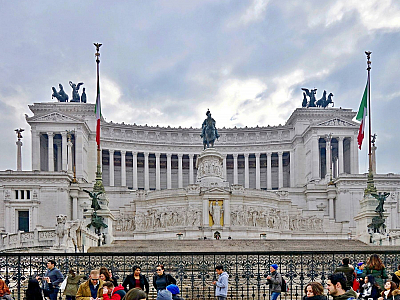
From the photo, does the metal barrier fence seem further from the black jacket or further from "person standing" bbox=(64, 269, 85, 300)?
the black jacket

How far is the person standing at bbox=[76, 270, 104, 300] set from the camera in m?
12.0

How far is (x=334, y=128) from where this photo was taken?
80688 mm

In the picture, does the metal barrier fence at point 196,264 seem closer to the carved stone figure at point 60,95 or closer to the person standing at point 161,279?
the person standing at point 161,279

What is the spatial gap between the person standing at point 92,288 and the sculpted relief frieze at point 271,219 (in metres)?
38.9

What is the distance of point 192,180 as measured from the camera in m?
88.8

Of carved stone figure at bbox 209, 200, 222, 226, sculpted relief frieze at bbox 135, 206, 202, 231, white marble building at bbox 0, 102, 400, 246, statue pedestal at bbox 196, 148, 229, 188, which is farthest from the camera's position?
statue pedestal at bbox 196, 148, 229, 188

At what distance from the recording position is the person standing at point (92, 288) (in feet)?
39.4

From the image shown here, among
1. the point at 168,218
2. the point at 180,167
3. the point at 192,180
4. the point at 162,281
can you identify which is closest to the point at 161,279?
the point at 162,281

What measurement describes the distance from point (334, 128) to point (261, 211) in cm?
3349

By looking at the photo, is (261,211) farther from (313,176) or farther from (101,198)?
(313,176)

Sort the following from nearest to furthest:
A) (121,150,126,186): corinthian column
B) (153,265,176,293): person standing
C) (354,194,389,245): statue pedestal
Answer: (153,265,176,293): person standing
(354,194,389,245): statue pedestal
(121,150,126,186): corinthian column

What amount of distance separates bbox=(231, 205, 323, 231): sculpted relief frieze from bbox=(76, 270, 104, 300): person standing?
127 feet

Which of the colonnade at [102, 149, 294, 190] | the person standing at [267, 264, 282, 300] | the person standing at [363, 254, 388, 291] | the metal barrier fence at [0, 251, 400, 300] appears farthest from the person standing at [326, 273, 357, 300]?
the colonnade at [102, 149, 294, 190]

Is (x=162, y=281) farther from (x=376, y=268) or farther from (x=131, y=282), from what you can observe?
(x=376, y=268)
